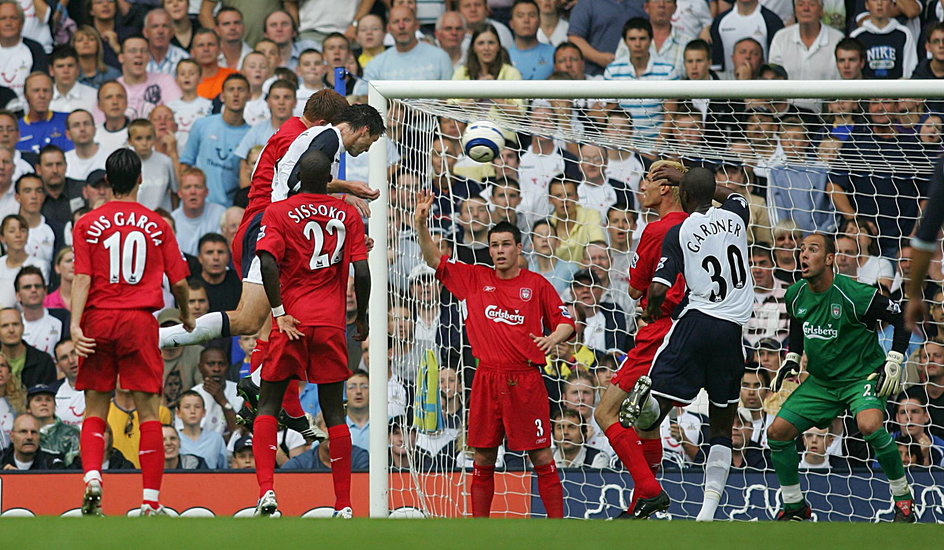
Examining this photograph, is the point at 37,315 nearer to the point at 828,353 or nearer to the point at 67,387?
the point at 67,387

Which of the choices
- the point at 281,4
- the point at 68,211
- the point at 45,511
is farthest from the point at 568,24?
the point at 45,511

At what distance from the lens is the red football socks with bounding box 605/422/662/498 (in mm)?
6117

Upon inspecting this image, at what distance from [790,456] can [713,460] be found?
67cm

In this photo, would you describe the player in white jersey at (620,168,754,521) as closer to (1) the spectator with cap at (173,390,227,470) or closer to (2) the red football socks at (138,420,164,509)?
(2) the red football socks at (138,420,164,509)

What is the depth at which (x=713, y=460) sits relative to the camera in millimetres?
6375

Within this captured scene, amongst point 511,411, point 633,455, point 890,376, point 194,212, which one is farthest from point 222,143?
point 890,376

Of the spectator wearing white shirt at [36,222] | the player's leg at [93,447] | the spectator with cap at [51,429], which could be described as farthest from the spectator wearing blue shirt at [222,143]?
the player's leg at [93,447]

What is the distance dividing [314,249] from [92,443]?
147cm

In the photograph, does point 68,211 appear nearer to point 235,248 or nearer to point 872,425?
point 235,248

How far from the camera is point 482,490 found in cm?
680

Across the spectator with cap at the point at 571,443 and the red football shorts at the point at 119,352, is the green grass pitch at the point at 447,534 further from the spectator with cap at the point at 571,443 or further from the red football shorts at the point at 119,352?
the spectator with cap at the point at 571,443

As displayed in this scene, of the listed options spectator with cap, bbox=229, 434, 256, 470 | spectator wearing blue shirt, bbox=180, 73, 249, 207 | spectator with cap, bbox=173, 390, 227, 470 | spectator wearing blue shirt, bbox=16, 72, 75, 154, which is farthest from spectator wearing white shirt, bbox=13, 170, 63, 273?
spectator with cap, bbox=229, 434, 256, 470

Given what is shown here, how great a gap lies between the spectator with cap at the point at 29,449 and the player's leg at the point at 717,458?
4.83 metres

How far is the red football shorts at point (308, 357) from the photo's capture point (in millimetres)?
5762
